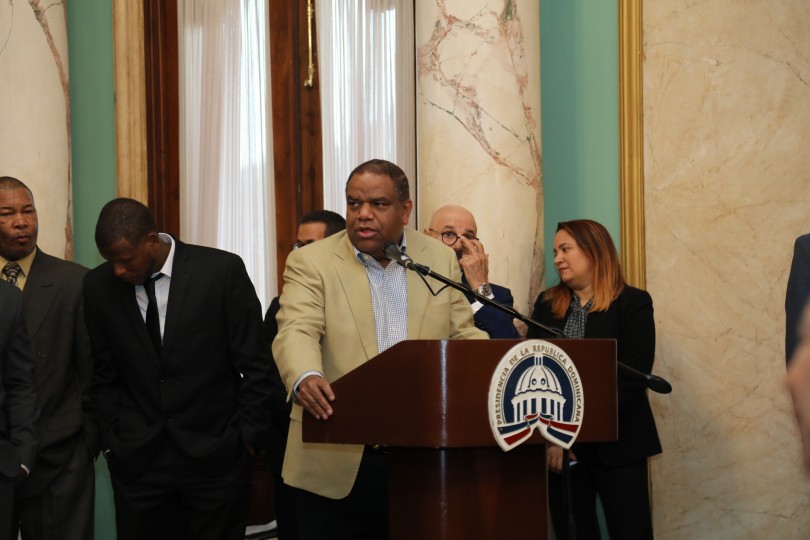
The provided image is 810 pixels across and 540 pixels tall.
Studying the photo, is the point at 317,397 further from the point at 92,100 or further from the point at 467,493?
the point at 92,100

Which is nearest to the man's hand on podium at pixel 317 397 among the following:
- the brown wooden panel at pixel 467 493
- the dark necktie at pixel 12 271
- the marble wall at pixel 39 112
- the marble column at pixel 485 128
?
the brown wooden panel at pixel 467 493

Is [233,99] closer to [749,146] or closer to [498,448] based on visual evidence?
[749,146]

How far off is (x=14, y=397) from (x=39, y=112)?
2404 millimetres

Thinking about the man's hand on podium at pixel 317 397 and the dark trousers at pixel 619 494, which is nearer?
the man's hand on podium at pixel 317 397

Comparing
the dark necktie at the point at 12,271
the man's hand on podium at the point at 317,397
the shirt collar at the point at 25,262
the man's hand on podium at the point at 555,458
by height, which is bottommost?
the man's hand on podium at the point at 555,458

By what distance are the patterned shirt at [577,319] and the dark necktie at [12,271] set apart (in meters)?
2.49

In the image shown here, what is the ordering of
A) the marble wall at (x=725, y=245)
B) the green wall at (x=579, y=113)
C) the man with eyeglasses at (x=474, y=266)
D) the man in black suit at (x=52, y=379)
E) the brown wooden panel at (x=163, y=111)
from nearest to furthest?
the man in black suit at (x=52, y=379) → the man with eyeglasses at (x=474, y=266) → the marble wall at (x=725, y=245) → the green wall at (x=579, y=113) → the brown wooden panel at (x=163, y=111)

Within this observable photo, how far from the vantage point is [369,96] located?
665cm

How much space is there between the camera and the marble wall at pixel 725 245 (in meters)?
5.87

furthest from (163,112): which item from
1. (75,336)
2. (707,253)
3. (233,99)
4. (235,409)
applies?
(707,253)

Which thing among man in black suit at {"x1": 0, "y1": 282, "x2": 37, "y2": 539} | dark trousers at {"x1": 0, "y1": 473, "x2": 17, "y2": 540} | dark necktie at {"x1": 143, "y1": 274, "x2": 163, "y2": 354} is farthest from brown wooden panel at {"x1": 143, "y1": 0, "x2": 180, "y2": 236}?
dark trousers at {"x1": 0, "y1": 473, "x2": 17, "y2": 540}

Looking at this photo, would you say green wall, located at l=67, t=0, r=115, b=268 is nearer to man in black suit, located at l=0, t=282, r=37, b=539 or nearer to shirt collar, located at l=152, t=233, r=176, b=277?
shirt collar, located at l=152, t=233, r=176, b=277

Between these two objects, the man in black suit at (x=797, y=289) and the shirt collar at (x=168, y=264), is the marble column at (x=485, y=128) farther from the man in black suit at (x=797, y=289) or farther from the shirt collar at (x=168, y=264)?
the man in black suit at (x=797, y=289)

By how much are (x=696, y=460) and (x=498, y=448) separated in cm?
308
